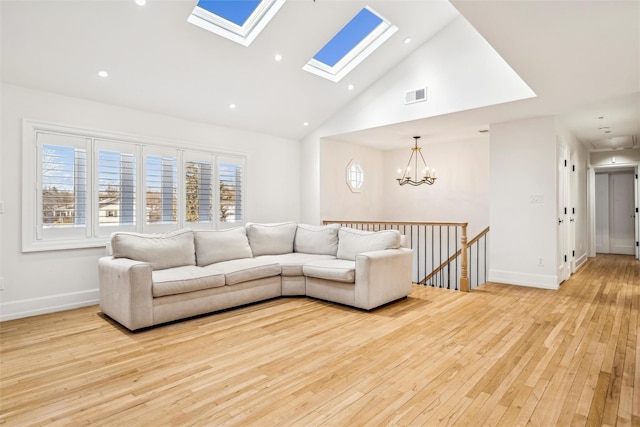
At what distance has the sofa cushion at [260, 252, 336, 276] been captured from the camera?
15.0ft

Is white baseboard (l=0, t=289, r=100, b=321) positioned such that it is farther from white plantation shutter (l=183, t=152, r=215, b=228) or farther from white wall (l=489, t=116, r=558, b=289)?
white wall (l=489, t=116, r=558, b=289)

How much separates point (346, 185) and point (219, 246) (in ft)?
10.8

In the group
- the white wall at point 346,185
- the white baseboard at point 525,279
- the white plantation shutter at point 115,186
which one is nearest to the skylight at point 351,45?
the white wall at point 346,185

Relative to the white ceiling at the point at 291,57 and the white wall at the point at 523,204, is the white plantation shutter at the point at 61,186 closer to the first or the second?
the white ceiling at the point at 291,57

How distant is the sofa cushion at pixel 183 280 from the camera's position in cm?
348

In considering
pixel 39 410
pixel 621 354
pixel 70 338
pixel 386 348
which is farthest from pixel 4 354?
pixel 621 354

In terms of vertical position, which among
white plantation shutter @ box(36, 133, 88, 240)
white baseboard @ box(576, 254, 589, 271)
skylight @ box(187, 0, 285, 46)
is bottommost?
white baseboard @ box(576, 254, 589, 271)

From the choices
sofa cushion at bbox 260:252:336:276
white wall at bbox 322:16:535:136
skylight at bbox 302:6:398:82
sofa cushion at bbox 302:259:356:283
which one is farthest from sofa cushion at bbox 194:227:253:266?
white wall at bbox 322:16:535:136

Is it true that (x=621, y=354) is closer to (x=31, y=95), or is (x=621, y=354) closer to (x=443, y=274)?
(x=443, y=274)

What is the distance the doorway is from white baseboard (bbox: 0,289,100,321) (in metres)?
11.2

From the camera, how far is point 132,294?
3.30 metres

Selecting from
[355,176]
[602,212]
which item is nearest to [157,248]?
[355,176]

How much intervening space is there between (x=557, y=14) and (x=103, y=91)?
4583 mm

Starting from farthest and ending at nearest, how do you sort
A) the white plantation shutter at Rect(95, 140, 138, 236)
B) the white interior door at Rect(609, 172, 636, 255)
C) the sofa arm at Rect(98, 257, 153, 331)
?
the white interior door at Rect(609, 172, 636, 255) → the white plantation shutter at Rect(95, 140, 138, 236) → the sofa arm at Rect(98, 257, 153, 331)
